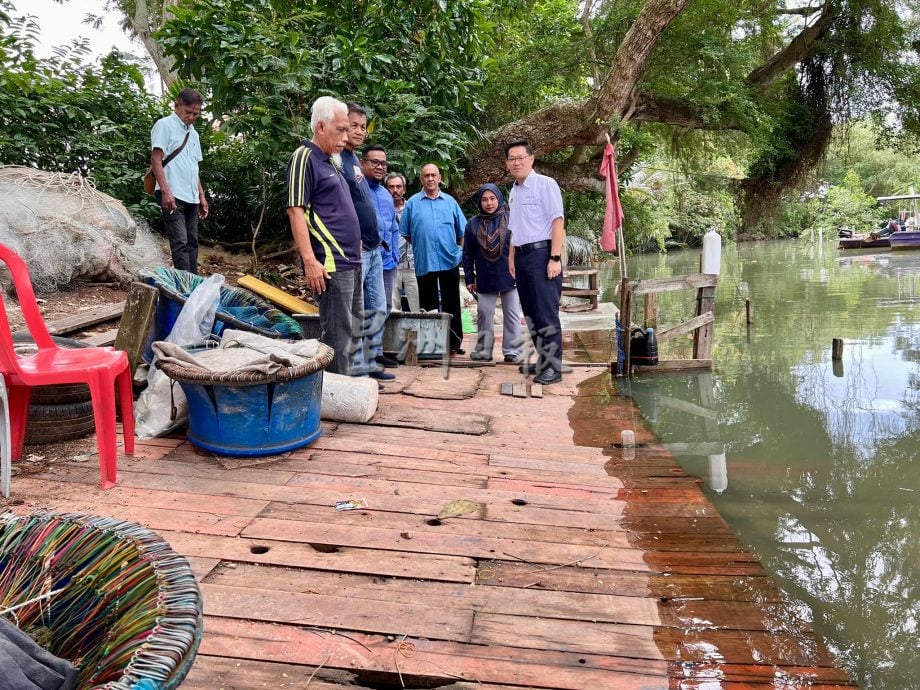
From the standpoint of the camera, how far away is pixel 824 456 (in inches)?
211

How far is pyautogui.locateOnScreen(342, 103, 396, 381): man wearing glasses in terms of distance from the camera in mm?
4609

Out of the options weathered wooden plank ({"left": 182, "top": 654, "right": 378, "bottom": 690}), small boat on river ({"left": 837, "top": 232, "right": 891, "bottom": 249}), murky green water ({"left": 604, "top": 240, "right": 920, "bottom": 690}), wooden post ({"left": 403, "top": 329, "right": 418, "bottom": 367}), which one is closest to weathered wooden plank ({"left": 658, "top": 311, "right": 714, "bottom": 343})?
murky green water ({"left": 604, "top": 240, "right": 920, "bottom": 690})

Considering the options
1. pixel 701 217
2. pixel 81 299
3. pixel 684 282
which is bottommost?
pixel 684 282

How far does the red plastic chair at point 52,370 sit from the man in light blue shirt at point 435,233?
364 cm

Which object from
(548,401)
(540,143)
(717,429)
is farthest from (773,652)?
(540,143)

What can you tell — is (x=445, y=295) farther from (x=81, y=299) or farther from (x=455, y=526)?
(x=455, y=526)

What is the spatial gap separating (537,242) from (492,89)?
27.1 feet

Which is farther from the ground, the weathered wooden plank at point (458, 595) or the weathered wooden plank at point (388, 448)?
the weathered wooden plank at point (388, 448)

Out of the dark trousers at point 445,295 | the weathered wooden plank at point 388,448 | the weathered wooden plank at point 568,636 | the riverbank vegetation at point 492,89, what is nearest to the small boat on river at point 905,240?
the riverbank vegetation at point 492,89

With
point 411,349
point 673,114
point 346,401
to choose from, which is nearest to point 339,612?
point 346,401

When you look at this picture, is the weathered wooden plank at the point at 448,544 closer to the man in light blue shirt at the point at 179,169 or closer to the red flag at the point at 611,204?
the man in light blue shirt at the point at 179,169

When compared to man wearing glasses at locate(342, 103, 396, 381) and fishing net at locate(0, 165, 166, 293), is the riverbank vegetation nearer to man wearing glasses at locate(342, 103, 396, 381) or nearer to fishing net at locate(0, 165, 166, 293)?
fishing net at locate(0, 165, 166, 293)

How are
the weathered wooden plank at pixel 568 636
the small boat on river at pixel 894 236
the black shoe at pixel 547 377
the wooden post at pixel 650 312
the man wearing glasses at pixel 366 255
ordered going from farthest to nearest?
the small boat on river at pixel 894 236 → the wooden post at pixel 650 312 → the black shoe at pixel 547 377 → the man wearing glasses at pixel 366 255 → the weathered wooden plank at pixel 568 636

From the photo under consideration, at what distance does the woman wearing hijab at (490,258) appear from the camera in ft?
20.4
